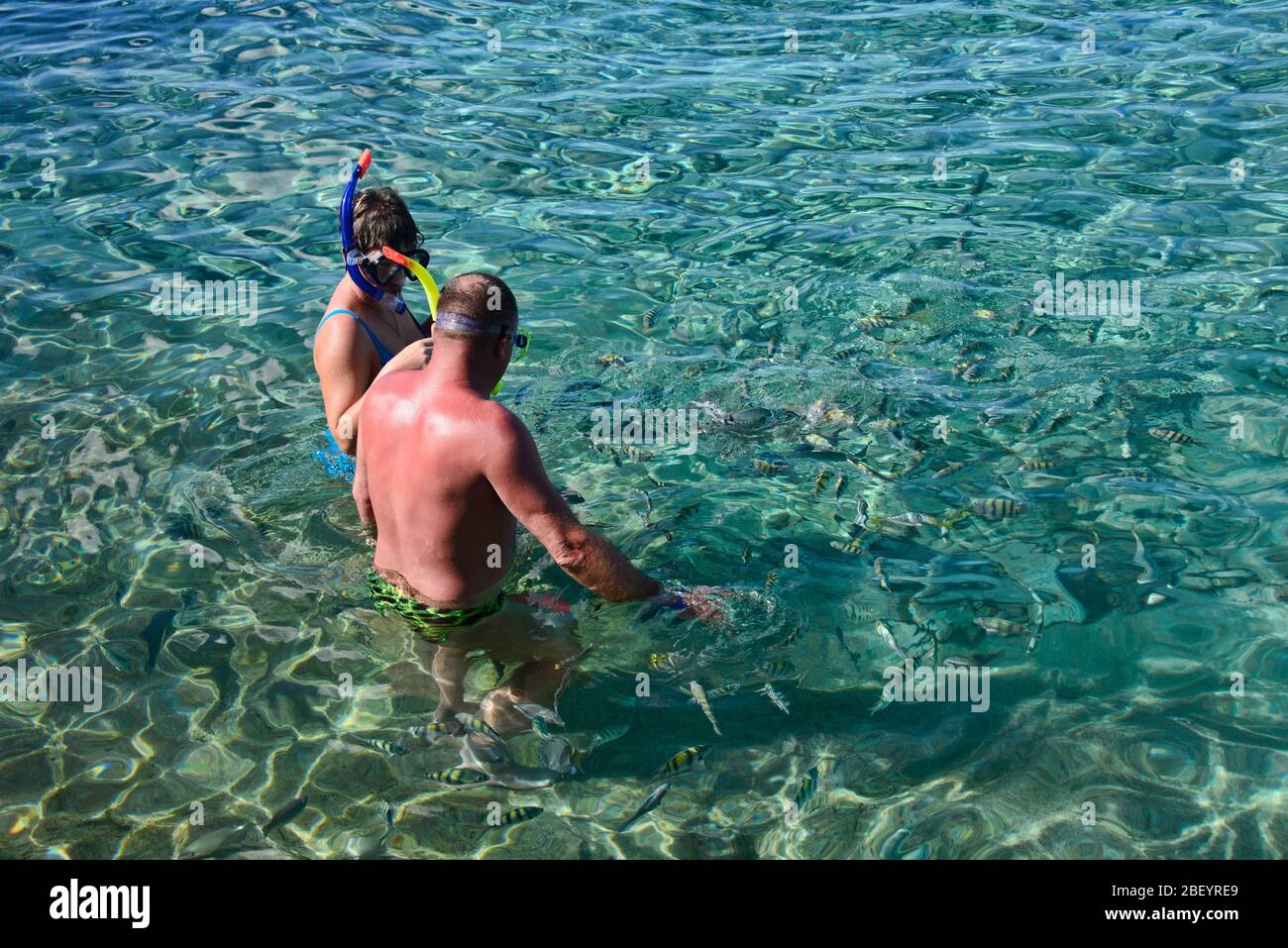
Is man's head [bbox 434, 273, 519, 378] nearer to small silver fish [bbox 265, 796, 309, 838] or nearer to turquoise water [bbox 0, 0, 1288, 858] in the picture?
turquoise water [bbox 0, 0, 1288, 858]

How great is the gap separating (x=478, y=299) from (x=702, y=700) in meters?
2.04

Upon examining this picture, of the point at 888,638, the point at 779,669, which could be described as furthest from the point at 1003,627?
the point at 779,669

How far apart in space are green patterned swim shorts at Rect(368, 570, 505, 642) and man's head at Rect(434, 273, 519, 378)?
1132 millimetres

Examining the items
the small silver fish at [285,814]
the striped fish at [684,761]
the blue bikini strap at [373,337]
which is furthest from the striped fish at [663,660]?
the blue bikini strap at [373,337]

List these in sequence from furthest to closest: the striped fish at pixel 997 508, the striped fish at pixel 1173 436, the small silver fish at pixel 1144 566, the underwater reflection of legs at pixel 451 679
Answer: the striped fish at pixel 1173 436 → the striped fish at pixel 997 508 → the small silver fish at pixel 1144 566 → the underwater reflection of legs at pixel 451 679

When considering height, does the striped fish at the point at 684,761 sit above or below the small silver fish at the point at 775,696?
below

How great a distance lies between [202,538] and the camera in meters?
6.33

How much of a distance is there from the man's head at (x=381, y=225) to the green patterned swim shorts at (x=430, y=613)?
1660 millimetres

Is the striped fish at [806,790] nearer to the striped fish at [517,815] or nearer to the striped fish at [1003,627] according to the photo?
the striped fish at [517,815]

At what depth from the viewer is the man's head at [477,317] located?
174 inches

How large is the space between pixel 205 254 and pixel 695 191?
4529 millimetres

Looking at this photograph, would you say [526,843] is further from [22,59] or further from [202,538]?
[22,59]

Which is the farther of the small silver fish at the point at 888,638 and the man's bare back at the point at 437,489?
the small silver fish at the point at 888,638

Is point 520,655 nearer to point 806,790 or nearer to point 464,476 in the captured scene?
point 464,476
